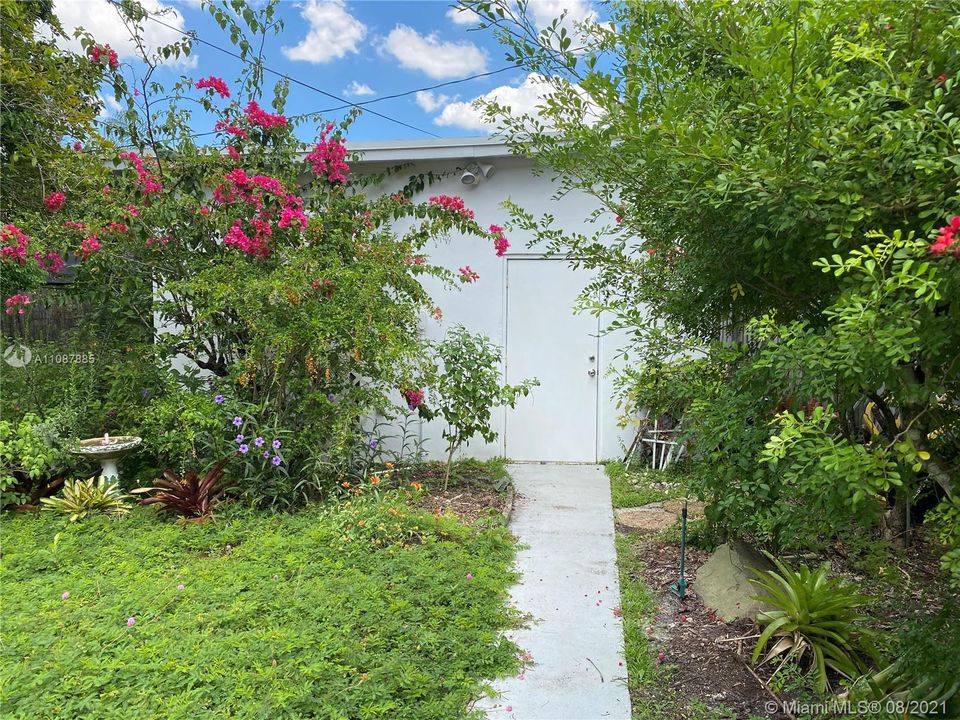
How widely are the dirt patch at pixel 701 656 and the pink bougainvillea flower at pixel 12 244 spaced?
5.10 metres

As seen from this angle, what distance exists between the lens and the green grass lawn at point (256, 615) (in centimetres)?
249

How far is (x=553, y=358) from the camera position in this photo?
22.3 feet

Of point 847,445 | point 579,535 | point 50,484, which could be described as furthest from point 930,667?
point 50,484

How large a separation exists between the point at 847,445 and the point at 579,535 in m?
3.21

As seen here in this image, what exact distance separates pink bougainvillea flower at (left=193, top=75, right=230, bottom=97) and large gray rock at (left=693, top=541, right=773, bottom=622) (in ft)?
17.7

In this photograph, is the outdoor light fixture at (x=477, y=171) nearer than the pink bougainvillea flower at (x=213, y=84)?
No

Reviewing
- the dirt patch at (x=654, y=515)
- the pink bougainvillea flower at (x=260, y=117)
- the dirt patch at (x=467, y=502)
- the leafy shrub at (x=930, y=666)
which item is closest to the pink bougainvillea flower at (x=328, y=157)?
the pink bougainvillea flower at (x=260, y=117)

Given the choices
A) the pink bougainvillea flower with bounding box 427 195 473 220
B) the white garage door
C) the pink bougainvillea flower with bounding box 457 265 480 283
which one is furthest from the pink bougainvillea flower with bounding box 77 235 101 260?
the white garage door

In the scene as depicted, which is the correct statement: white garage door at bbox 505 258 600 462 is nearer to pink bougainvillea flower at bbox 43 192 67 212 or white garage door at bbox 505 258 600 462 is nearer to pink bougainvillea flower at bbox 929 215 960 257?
pink bougainvillea flower at bbox 43 192 67 212

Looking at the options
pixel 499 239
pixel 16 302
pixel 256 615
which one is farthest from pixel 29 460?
pixel 499 239

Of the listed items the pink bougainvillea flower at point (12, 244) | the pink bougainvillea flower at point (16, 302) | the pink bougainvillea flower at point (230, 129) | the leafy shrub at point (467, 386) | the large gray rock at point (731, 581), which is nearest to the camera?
the large gray rock at point (731, 581)

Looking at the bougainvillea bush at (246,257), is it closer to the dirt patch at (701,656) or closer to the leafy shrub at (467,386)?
the leafy shrub at (467,386)

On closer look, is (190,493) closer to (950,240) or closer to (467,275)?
(467,275)

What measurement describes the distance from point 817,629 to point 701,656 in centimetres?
54
